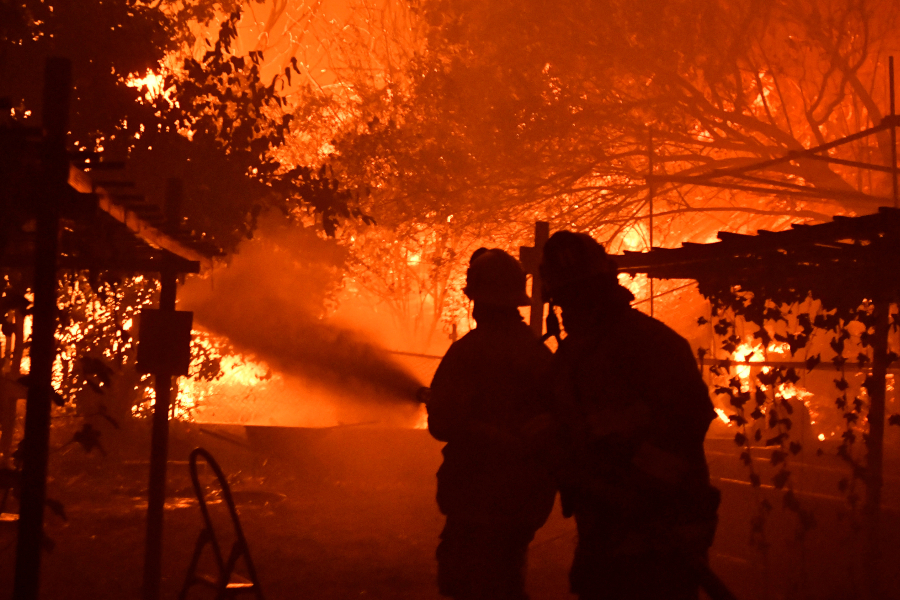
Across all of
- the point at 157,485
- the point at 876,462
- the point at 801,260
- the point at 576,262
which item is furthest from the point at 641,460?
the point at 157,485

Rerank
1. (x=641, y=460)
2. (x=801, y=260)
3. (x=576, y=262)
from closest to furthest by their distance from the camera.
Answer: (x=641, y=460) < (x=576, y=262) < (x=801, y=260)

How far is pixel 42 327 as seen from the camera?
349cm

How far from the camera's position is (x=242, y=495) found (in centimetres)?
1200

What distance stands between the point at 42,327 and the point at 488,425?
1.78 meters

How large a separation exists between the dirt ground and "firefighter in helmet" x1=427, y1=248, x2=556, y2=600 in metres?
3.04

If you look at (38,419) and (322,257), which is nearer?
(38,419)

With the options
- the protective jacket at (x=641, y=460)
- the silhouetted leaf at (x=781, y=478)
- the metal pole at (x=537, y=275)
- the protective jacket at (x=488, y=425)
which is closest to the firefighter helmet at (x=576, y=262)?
the protective jacket at (x=641, y=460)

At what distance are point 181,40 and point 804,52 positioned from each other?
1150cm

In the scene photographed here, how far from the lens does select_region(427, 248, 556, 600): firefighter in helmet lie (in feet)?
12.1

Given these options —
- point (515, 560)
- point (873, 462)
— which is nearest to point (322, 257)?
point (873, 462)

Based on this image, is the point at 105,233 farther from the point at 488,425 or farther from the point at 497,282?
the point at 488,425

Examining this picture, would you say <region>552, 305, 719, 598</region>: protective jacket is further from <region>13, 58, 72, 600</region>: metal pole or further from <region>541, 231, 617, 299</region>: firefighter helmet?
<region>13, 58, 72, 600</region>: metal pole

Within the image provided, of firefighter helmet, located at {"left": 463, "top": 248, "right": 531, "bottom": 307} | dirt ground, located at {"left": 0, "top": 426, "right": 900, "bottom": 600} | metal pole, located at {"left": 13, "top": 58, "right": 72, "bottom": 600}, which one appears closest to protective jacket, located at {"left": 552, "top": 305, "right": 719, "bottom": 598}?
firefighter helmet, located at {"left": 463, "top": 248, "right": 531, "bottom": 307}

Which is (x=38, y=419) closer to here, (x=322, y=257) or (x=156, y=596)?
(x=156, y=596)
